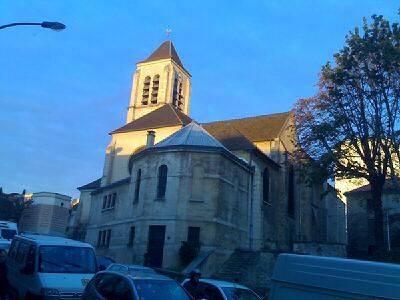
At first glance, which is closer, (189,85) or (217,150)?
(217,150)

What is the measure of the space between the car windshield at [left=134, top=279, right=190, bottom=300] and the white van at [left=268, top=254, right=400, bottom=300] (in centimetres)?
266

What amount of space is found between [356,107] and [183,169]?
11676 millimetres

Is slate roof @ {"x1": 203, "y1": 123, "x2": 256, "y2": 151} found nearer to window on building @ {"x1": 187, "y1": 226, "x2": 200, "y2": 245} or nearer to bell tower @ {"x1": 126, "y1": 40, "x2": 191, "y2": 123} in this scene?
window on building @ {"x1": 187, "y1": 226, "x2": 200, "y2": 245}

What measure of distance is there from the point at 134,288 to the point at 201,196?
70.5ft

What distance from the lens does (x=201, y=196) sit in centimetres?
2962

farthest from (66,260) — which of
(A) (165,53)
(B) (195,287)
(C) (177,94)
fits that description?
(A) (165,53)

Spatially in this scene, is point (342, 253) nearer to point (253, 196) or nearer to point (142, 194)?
point (253, 196)

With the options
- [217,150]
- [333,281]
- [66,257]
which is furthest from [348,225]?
[333,281]

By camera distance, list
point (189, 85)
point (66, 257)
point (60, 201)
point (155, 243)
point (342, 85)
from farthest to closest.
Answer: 1. point (60, 201)
2. point (189, 85)
3. point (155, 243)
4. point (342, 85)
5. point (66, 257)

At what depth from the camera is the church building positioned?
28906mm

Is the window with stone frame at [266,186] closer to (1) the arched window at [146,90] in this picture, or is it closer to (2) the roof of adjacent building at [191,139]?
(2) the roof of adjacent building at [191,139]

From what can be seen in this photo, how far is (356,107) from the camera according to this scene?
26625 millimetres

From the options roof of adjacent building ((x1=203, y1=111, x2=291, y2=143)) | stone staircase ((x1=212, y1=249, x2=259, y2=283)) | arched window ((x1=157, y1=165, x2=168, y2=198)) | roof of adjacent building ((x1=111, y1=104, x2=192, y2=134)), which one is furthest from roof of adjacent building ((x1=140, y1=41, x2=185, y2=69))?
stone staircase ((x1=212, y1=249, x2=259, y2=283))

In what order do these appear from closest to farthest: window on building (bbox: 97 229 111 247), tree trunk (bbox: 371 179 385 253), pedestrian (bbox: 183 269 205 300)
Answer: pedestrian (bbox: 183 269 205 300) → tree trunk (bbox: 371 179 385 253) → window on building (bbox: 97 229 111 247)
